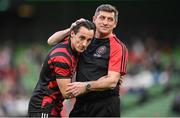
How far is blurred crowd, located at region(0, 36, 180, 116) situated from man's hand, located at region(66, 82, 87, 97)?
28.0 ft

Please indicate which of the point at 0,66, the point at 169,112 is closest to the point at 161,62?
the point at 169,112

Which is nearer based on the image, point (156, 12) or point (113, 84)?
point (113, 84)

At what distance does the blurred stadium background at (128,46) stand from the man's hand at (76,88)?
7992 millimetres

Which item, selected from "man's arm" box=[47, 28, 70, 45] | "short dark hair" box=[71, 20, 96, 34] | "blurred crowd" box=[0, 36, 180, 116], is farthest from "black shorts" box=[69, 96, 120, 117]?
"blurred crowd" box=[0, 36, 180, 116]

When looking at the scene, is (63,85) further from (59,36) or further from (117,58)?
(117,58)

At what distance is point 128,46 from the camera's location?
16.4m

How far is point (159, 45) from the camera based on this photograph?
53.8 ft

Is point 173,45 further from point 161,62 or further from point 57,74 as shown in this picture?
point 57,74

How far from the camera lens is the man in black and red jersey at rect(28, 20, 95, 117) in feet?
23.9

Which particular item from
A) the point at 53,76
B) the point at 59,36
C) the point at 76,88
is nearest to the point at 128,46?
the point at 59,36

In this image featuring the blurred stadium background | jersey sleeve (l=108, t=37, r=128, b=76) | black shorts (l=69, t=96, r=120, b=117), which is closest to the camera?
jersey sleeve (l=108, t=37, r=128, b=76)

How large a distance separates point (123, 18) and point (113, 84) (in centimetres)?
859

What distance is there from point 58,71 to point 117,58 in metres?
0.96

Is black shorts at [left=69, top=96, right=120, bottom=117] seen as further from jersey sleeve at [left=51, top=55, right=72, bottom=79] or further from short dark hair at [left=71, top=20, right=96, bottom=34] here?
short dark hair at [left=71, top=20, right=96, bottom=34]
